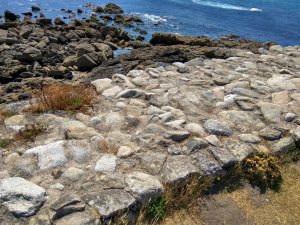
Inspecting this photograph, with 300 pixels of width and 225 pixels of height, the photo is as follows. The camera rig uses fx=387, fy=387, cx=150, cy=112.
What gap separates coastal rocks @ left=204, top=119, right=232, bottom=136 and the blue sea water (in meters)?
26.8

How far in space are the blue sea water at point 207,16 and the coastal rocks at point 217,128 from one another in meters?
26.8

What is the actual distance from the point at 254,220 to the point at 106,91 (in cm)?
360

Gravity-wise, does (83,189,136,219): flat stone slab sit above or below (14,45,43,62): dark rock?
above

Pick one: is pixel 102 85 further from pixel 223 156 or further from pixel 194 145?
pixel 223 156

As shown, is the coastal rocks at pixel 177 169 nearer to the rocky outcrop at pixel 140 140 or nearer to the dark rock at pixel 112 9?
the rocky outcrop at pixel 140 140

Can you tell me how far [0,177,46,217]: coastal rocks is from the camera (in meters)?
4.02

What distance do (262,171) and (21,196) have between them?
323 cm

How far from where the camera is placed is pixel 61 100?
6.43 meters

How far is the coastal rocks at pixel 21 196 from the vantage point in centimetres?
402

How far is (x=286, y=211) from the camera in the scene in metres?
5.02

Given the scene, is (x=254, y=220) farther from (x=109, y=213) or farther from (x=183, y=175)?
(x=109, y=213)

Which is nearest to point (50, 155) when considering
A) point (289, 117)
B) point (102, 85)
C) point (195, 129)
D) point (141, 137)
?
point (141, 137)

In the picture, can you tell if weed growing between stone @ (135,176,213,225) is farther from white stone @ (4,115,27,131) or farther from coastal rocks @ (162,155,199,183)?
white stone @ (4,115,27,131)

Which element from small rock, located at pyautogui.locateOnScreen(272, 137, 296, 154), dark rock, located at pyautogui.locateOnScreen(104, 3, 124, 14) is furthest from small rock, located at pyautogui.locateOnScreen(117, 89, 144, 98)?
dark rock, located at pyautogui.locateOnScreen(104, 3, 124, 14)
